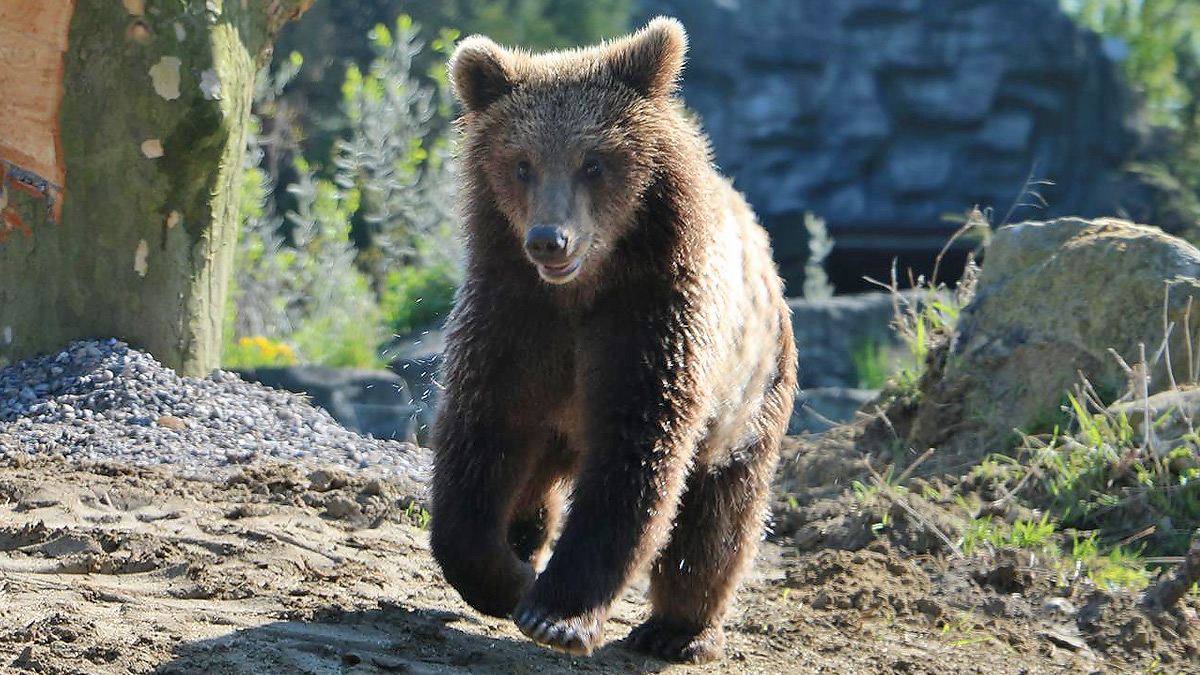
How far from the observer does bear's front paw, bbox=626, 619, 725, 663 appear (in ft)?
13.9

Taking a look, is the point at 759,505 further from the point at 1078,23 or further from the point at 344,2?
the point at 1078,23

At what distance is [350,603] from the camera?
4.07 metres

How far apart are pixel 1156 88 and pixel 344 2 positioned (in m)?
10.3

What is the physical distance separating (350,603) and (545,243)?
1.14 m

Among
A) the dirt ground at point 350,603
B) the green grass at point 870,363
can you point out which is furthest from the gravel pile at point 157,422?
the green grass at point 870,363

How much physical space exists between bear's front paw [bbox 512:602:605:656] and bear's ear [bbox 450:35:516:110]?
1.51m

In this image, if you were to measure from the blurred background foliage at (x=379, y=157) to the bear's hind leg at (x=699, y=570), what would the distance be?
1.20 metres

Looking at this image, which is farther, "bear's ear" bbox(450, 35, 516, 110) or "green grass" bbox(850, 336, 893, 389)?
"green grass" bbox(850, 336, 893, 389)

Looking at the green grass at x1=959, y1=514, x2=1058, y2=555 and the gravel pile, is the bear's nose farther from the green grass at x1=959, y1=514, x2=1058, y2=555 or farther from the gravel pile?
the green grass at x1=959, y1=514, x2=1058, y2=555

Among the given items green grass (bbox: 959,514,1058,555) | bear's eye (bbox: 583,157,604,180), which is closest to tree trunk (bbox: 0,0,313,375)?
bear's eye (bbox: 583,157,604,180)

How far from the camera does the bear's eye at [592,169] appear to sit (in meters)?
4.16

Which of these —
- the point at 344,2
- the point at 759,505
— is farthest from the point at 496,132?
the point at 344,2

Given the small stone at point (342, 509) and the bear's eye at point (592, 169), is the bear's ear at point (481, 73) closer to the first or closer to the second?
the bear's eye at point (592, 169)

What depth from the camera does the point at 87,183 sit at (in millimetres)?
5926
